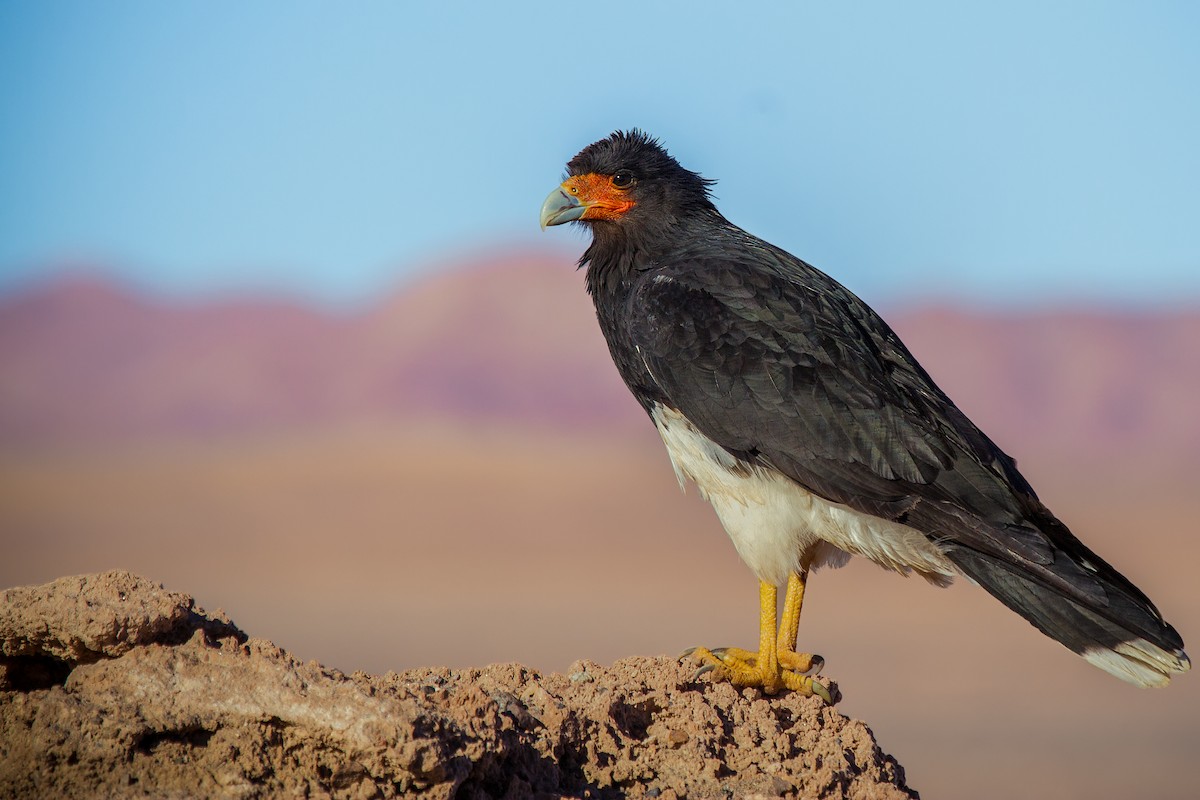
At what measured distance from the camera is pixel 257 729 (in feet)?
13.4

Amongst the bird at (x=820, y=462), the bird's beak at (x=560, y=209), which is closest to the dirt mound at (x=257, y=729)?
the bird at (x=820, y=462)

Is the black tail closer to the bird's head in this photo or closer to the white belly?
the white belly

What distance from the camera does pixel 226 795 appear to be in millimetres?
3980

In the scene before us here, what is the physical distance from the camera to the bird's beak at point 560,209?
763 cm

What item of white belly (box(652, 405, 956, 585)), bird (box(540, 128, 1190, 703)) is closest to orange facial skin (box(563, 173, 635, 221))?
bird (box(540, 128, 1190, 703))

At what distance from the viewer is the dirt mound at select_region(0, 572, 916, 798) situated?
402 centimetres

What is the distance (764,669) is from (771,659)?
6 centimetres

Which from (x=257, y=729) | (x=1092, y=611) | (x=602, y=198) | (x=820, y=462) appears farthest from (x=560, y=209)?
(x=257, y=729)

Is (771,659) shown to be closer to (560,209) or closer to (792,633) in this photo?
(792,633)

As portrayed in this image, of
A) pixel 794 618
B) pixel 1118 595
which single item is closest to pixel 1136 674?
pixel 1118 595

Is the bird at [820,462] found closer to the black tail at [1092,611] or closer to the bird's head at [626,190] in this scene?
the black tail at [1092,611]

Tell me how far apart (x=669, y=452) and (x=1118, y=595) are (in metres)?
2.33

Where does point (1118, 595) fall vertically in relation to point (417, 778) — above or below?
above

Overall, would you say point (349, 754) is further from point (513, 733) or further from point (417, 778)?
point (513, 733)
